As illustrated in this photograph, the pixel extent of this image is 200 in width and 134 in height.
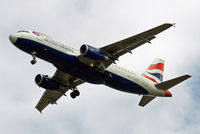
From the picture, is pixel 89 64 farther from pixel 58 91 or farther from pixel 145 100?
pixel 145 100

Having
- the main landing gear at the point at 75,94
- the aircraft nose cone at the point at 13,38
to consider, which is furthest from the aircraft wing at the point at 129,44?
the aircraft nose cone at the point at 13,38

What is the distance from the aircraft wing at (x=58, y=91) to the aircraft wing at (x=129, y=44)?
23.0ft

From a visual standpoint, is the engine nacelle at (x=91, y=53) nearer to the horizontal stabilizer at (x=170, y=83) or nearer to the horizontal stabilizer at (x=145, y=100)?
the horizontal stabilizer at (x=170, y=83)

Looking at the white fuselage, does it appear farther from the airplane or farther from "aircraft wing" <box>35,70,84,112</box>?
"aircraft wing" <box>35,70,84,112</box>

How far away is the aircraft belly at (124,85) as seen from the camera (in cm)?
5188

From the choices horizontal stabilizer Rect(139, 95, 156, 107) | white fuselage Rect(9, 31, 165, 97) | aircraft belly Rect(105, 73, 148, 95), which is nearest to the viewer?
white fuselage Rect(9, 31, 165, 97)

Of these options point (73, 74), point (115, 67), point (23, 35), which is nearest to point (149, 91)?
point (115, 67)

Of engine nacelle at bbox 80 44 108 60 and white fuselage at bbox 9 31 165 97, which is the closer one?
engine nacelle at bbox 80 44 108 60

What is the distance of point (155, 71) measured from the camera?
201 feet

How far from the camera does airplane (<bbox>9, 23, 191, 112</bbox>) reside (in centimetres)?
4816

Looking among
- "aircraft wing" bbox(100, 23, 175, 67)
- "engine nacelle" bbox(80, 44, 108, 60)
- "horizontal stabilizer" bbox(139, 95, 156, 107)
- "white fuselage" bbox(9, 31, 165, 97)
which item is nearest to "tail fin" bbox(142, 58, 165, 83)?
"horizontal stabilizer" bbox(139, 95, 156, 107)

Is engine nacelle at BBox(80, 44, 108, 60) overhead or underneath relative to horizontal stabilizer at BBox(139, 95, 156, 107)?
overhead

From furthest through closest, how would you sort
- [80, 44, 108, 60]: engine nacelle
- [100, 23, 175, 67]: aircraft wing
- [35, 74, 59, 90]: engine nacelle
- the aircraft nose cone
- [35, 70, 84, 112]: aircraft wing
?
1. [35, 70, 84, 112]: aircraft wing
2. [35, 74, 59, 90]: engine nacelle
3. [80, 44, 108, 60]: engine nacelle
4. the aircraft nose cone
5. [100, 23, 175, 67]: aircraft wing

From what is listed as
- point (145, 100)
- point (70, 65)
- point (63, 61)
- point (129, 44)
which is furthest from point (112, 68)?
point (145, 100)
